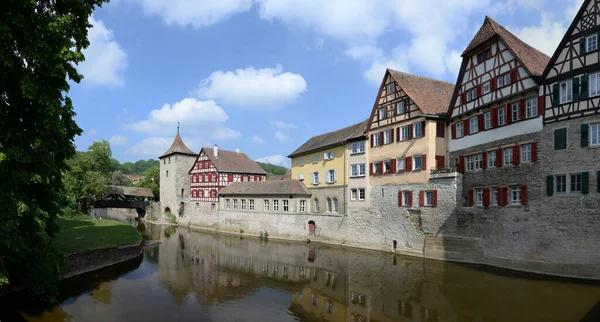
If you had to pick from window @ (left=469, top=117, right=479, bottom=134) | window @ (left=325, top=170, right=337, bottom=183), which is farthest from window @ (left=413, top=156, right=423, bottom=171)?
window @ (left=325, top=170, right=337, bottom=183)

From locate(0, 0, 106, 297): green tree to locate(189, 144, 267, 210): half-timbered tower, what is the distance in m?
34.5

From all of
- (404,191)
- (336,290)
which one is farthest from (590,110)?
(336,290)

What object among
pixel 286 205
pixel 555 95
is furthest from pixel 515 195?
pixel 286 205

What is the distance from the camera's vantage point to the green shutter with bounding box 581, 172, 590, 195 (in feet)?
56.2

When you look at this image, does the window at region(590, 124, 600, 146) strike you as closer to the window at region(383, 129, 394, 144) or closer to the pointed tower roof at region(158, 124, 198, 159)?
the window at region(383, 129, 394, 144)

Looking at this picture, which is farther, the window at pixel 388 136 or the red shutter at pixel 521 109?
the window at pixel 388 136

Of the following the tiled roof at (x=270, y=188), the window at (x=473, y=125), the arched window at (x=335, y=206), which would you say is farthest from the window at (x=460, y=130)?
the tiled roof at (x=270, y=188)

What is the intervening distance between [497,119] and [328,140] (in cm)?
1709

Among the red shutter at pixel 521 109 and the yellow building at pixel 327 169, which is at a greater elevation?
the red shutter at pixel 521 109

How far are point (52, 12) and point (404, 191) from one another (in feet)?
76.4

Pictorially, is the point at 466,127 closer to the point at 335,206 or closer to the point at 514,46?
Answer: the point at 514,46

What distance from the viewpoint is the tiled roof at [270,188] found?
36347mm

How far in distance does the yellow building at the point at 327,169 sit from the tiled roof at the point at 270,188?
3.42 ft

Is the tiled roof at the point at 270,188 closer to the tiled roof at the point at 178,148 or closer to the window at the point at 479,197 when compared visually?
the tiled roof at the point at 178,148
